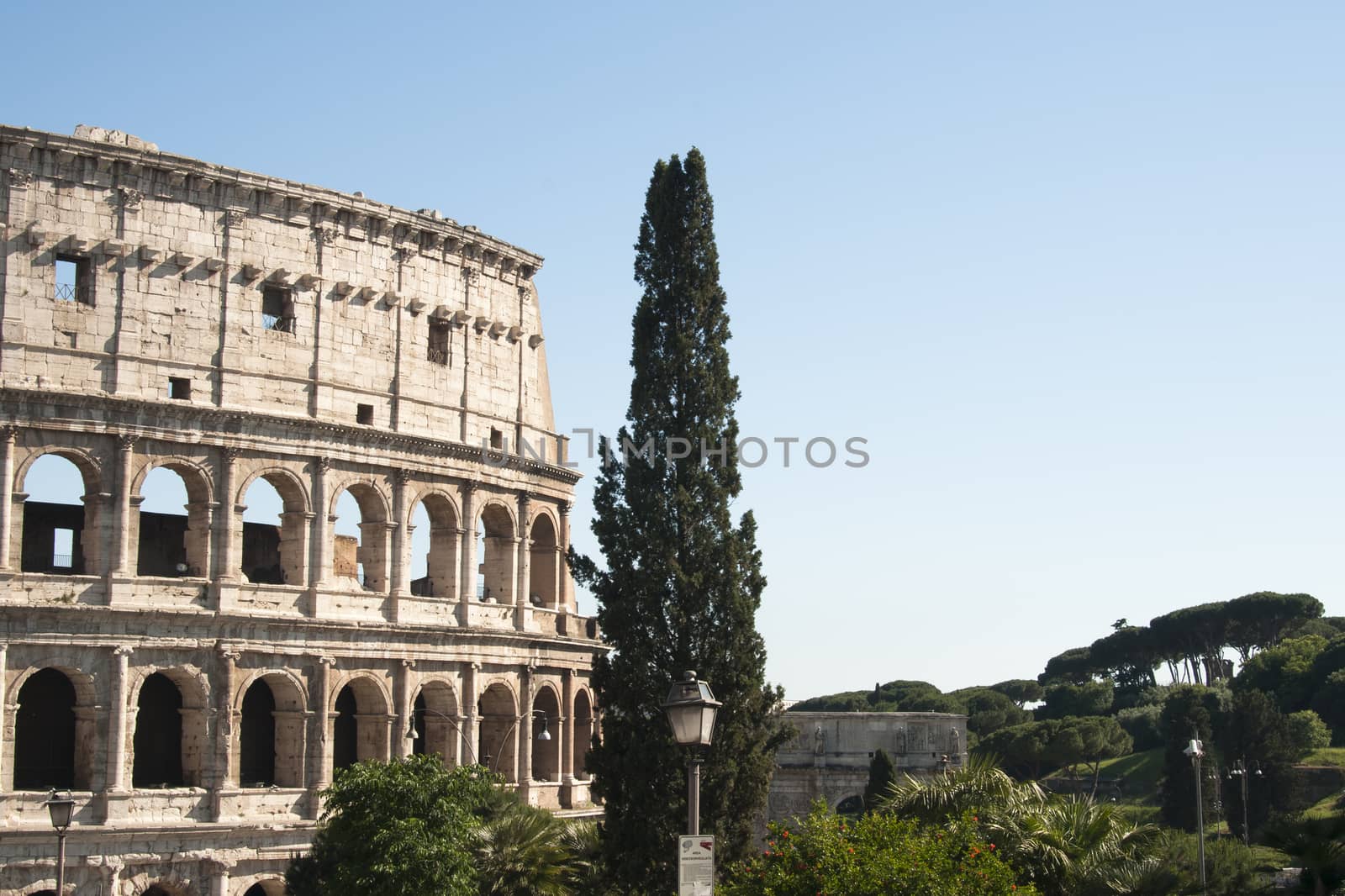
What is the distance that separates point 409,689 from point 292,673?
3261 millimetres

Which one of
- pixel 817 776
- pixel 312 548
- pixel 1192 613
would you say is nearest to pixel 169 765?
pixel 312 548

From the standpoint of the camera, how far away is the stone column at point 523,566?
143 ft

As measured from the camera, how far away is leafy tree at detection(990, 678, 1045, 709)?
126750 millimetres

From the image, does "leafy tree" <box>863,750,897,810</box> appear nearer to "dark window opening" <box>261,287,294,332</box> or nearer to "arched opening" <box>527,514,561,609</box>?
"arched opening" <box>527,514,561,609</box>

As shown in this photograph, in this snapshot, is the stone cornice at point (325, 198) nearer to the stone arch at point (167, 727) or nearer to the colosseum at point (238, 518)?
the colosseum at point (238, 518)

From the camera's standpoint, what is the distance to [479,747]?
43.5 metres

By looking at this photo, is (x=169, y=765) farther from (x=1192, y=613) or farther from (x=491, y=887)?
(x=1192, y=613)

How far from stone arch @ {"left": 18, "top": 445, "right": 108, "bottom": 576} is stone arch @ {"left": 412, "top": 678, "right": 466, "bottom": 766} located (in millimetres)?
9001

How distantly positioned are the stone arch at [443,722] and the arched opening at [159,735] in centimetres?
595

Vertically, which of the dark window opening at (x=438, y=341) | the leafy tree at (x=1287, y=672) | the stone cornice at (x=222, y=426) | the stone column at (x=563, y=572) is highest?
the dark window opening at (x=438, y=341)

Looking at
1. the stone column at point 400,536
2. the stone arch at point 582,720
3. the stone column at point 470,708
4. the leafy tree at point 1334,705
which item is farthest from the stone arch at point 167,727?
the leafy tree at point 1334,705

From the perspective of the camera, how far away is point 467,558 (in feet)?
139

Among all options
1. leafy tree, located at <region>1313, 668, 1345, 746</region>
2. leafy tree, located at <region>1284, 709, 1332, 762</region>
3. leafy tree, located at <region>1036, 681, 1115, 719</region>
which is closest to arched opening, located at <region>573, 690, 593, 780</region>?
leafy tree, located at <region>1284, 709, 1332, 762</region>

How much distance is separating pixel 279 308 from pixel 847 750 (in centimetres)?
5085
